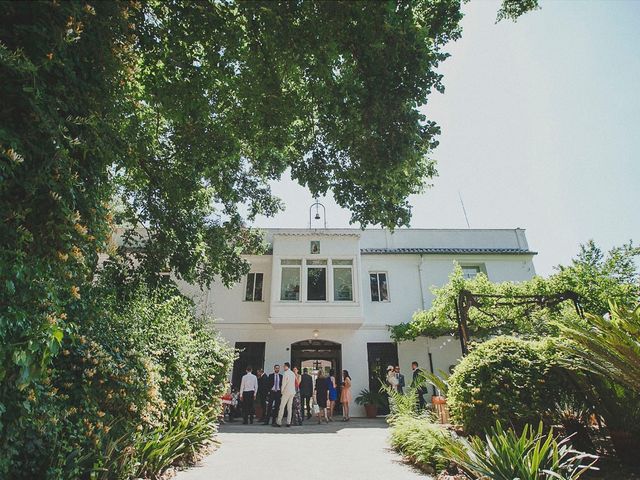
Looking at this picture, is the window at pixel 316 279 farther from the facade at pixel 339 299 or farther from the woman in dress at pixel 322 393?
the woman in dress at pixel 322 393

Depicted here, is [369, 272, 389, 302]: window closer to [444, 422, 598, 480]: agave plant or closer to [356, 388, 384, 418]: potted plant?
[356, 388, 384, 418]: potted plant

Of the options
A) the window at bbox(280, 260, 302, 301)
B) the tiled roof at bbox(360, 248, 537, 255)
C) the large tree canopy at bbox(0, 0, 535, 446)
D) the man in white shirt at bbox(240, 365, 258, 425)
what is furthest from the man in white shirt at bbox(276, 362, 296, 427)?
the tiled roof at bbox(360, 248, 537, 255)

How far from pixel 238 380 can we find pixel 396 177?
50.2 feet

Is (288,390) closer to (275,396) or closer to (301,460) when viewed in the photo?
(275,396)

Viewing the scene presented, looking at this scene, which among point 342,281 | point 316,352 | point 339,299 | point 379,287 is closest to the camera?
point 339,299

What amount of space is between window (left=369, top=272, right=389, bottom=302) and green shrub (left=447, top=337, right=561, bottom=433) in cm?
1287

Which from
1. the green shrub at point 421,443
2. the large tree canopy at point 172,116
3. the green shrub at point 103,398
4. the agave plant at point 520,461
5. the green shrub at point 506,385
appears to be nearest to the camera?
the large tree canopy at point 172,116

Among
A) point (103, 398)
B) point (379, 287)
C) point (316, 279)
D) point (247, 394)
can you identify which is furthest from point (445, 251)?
point (103, 398)

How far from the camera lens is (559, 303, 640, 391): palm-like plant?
446cm

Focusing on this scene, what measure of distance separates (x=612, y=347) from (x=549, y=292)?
11.0m

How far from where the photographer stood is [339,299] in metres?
17.9

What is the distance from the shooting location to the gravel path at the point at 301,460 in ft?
17.9

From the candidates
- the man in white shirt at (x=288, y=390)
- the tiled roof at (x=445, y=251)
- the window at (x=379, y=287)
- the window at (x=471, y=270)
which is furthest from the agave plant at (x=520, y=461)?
the window at (x=471, y=270)

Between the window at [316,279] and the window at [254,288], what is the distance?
2779 millimetres
